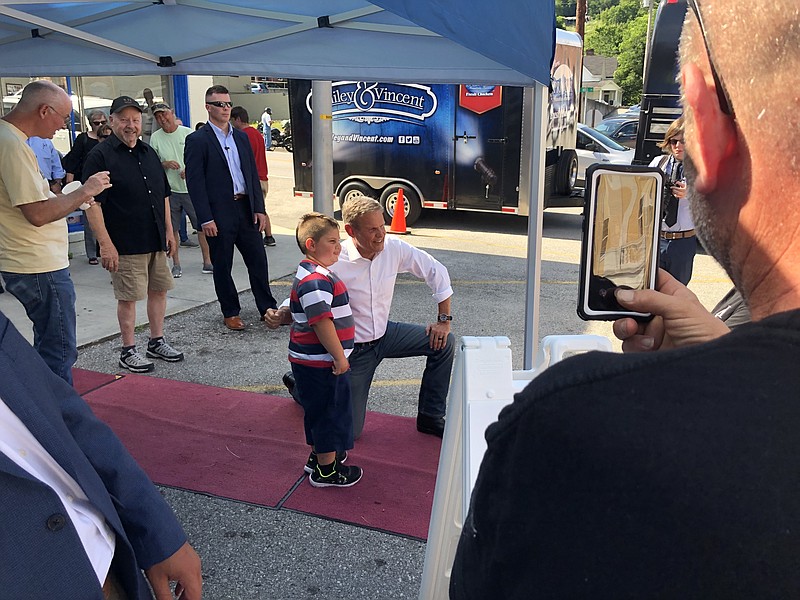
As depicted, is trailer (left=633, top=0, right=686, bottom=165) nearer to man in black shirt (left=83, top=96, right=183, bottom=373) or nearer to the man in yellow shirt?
man in black shirt (left=83, top=96, right=183, bottom=373)

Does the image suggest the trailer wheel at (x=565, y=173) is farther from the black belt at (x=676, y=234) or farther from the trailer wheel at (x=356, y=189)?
the black belt at (x=676, y=234)

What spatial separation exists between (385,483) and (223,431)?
1.19 m

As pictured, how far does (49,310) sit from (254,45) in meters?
2.13

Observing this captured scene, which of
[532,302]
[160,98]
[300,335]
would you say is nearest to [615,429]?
[300,335]

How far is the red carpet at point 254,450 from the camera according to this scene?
3477 millimetres

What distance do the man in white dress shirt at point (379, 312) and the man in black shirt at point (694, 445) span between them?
9.99 ft

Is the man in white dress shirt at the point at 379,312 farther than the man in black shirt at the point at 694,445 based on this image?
Yes

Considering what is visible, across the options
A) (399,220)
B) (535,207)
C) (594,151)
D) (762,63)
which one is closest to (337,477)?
(535,207)

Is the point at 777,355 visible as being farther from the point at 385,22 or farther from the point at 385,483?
the point at 385,22

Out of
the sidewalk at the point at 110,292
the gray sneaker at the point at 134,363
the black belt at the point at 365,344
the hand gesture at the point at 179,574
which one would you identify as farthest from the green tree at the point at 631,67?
the hand gesture at the point at 179,574

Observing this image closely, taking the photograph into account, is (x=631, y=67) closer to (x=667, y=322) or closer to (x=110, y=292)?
(x=110, y=292)

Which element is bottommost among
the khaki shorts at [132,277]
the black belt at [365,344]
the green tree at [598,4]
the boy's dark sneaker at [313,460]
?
the boy's dark sneaker at [313,460]

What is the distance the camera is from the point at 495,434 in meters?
0.68

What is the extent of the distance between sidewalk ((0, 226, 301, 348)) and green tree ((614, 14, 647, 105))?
52634 mm
